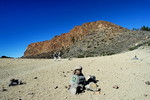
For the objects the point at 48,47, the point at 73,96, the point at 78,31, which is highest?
the point at 78,31

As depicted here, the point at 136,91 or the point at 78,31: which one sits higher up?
the point at 78,31

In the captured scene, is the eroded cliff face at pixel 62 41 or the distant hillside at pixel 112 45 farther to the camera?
the eroded cliff face at pixel 62 41

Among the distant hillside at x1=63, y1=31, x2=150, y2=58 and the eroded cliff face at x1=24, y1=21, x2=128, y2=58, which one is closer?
the distant hillside at x1=63, y1=31, x2=150, y2=58

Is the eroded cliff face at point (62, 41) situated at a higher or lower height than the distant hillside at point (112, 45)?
higher

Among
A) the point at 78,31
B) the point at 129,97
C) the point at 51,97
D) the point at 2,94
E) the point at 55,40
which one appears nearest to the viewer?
the point at 129,97

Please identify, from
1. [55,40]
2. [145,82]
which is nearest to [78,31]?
[55,40]

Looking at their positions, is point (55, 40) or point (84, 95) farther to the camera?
point (55, 40)

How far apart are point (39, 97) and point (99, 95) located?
2.96 m

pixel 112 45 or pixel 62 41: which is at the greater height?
pixel 62 41

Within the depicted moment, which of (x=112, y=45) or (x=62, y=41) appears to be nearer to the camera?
(x=112, y=45)

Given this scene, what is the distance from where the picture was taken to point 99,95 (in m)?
6.41

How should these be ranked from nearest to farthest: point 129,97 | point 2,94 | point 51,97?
point 129,97, point 51,97, point 2,94

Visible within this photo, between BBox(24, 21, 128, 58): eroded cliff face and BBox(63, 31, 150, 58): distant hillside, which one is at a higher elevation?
BBox(24, 21, 128, 58): eroded cliff face

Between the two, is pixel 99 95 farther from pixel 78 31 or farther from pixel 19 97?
pixel 78 31
